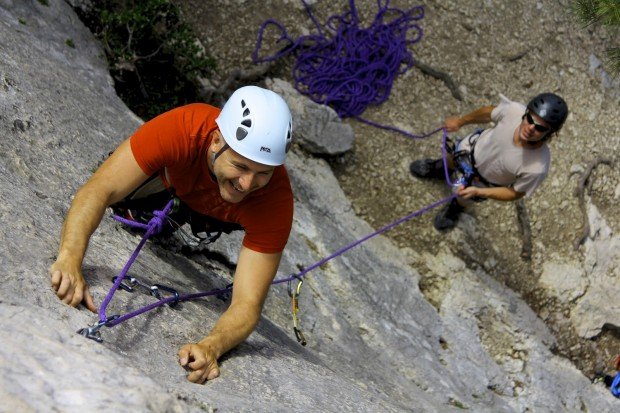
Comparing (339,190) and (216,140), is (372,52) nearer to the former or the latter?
(339,190)

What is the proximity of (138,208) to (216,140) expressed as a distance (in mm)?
924

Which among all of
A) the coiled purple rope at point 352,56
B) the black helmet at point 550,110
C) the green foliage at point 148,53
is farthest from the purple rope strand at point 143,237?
the coiled purple rope at point 352,56

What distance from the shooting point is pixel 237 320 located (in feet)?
8.89

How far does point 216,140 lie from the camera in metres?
→ 2.73

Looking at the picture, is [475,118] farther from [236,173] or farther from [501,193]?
[236,173]

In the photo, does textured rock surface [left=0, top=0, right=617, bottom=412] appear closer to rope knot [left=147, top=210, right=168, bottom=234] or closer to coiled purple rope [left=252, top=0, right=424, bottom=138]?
rope knot [left=147, top=210, right=168, bottom=234]

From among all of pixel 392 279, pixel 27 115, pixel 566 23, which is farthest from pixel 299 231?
pixel 566 23

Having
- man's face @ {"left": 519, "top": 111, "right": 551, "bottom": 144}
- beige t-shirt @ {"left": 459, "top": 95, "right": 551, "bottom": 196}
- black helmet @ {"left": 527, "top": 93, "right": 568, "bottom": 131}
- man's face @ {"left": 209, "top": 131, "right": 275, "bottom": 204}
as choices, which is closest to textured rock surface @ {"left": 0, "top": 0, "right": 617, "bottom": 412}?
man's face @ {"left": 209, "top": 131, "right": 275, "bottom": 204}

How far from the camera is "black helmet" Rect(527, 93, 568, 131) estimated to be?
485 centimetres

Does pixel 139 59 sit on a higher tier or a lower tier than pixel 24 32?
lower

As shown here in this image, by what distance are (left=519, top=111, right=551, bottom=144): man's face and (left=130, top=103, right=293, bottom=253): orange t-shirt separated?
2.78 meters

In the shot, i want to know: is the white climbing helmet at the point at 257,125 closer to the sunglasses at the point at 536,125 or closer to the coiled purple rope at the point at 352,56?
the sunglasses at the point at 536,125

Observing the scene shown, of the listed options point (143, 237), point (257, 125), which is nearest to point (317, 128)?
point (143, 237)

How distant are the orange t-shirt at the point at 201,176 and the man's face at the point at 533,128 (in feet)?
9.13
